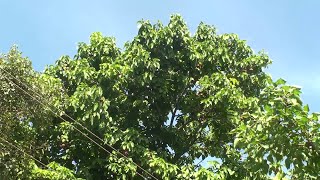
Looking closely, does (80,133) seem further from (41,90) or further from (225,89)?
(225,89)

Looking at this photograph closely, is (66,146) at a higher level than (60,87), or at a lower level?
lower

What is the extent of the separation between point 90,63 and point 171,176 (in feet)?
14.5

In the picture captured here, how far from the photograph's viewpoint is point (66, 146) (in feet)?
41.8

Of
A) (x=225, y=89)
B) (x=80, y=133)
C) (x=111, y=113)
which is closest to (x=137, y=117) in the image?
(x=111, y=113)

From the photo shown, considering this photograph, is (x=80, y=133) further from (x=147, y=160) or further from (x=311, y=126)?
(x=311, y=126)

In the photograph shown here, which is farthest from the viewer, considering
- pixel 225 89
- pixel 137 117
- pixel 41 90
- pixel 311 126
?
pixel 137 117

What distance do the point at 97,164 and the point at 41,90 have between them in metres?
2.58

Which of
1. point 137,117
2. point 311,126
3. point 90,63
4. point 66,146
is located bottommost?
point 311,126

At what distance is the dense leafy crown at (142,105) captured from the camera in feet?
35.1

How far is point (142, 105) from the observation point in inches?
488

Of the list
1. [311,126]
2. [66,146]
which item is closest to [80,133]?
[66,146]

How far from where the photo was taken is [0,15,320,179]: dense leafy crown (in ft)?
35.1

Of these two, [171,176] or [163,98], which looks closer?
[171,176]

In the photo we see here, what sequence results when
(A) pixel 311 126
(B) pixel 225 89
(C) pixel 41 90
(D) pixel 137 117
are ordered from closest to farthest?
1. (A) pixel 311 126
2. (C) pixel 41 90
3. (B) pixel 225 89
4. (D) pixel 137 117
